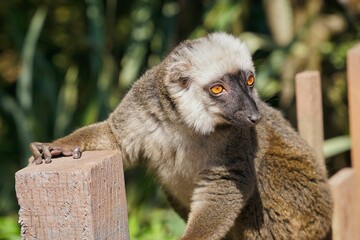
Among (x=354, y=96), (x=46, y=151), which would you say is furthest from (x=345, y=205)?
(x=46, y=151)

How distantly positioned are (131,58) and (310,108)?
291cm

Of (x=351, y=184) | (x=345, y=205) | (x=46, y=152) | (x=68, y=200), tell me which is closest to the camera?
(x=68, y=200)

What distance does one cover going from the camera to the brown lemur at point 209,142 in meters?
3.36

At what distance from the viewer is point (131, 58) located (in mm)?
6680

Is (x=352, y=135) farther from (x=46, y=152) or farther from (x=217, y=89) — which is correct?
(x=46, y=152)

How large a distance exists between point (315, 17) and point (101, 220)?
548 cm

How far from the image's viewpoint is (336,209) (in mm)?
4246

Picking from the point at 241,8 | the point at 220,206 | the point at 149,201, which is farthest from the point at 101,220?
the point at 241,8

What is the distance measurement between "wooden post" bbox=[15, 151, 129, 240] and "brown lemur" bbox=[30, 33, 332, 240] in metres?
1.04

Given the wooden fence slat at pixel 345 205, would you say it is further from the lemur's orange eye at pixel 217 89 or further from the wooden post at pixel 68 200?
the wooden post at pixel 68 200

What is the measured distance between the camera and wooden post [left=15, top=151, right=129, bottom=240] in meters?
2.11

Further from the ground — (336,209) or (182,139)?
(182,139)

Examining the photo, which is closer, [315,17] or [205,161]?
[205,161]

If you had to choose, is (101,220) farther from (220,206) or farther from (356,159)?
(356,159)
